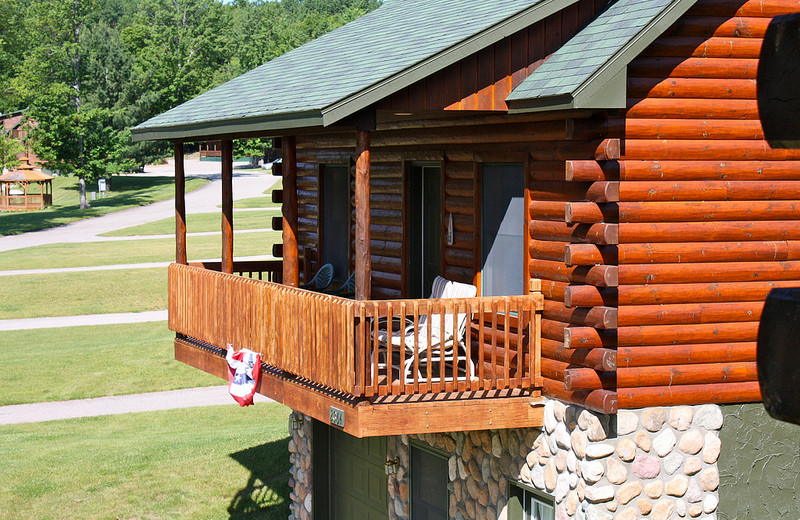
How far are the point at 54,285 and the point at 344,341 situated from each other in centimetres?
3343

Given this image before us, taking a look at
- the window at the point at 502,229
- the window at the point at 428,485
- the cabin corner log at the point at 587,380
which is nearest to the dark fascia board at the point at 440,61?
the window at the point at 502,229

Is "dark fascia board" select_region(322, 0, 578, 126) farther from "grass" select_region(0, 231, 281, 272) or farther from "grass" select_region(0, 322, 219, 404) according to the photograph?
"grass" select_region(0, 231, 281, 272)

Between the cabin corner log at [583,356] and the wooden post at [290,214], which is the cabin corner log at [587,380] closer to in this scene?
the cabin corner log at [583,356]

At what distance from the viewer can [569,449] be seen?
9.80m

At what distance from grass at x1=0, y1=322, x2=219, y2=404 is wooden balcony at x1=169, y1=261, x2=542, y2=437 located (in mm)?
16903

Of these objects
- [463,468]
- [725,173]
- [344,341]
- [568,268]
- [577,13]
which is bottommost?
[463,468]

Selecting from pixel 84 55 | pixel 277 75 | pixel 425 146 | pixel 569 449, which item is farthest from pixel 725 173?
pixel 84 55

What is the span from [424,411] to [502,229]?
2358 mm

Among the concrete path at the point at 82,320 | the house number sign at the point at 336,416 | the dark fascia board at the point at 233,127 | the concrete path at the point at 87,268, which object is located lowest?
the concrete path at the point at 82,320

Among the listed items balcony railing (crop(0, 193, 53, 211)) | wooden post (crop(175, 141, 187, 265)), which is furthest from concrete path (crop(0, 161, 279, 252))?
wooden post (crop(175, 141, 187, 265))

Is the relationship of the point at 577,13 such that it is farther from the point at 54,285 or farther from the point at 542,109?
the point at 54,285

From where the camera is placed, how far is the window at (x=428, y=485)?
1224 cm

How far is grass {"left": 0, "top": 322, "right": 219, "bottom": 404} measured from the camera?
88.9 ft

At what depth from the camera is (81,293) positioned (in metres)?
38.9
